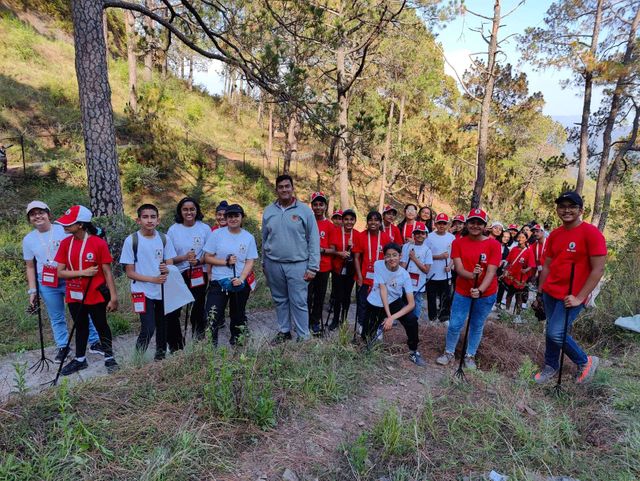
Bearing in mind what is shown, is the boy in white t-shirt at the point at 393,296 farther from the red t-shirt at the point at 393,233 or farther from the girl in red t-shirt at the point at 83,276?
the girl in red t-shirt at the point at 83,276

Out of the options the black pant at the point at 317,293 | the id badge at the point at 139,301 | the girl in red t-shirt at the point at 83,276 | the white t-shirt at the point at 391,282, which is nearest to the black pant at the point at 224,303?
the id badge at the point at 139,301

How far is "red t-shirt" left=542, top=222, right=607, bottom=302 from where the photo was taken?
344 centimetres

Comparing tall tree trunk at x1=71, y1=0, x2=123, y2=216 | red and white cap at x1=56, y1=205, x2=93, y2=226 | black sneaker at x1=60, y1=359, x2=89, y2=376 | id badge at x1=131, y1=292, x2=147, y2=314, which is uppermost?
tall tree trunk at x1=71, y1=0, x2=123, y2=216

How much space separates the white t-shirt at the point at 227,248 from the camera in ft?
13.1

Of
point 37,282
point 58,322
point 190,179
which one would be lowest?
point 58,322

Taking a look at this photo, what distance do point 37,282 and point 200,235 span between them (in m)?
1.72

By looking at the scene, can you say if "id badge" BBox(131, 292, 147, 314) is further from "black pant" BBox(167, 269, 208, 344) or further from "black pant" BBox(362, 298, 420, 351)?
"black pant" BBox(362, 298, 420, 351)

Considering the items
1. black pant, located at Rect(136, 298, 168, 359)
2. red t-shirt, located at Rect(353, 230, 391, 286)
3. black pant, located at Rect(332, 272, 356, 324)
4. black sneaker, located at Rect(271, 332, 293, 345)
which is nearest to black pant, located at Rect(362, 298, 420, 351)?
red t-shirt, located at Rect(353, 230, 391, 286)

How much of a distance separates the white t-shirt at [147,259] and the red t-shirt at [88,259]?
234 millimetres

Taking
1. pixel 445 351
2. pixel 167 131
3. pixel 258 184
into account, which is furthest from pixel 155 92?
pixel 445 351

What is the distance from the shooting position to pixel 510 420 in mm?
2816

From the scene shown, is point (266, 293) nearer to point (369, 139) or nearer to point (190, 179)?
point (369, 139)

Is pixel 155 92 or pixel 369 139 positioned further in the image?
pixel 155 92

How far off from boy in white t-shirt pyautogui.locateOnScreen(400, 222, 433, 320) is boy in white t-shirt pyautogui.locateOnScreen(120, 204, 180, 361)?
121 inches
